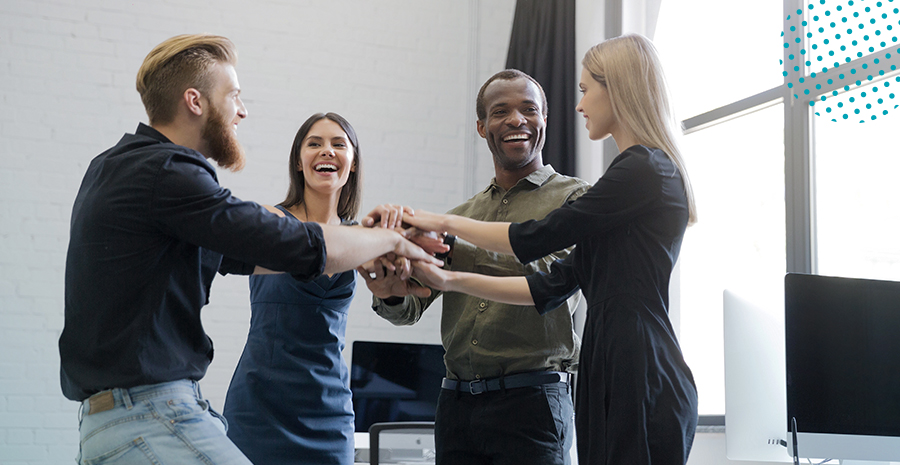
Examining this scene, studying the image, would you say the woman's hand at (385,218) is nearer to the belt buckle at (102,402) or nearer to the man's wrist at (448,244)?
the man's wrist at (448,244)

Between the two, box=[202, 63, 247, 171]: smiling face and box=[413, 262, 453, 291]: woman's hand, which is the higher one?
box=[202, 63, 247, 171]: smiling face

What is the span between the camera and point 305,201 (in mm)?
2381

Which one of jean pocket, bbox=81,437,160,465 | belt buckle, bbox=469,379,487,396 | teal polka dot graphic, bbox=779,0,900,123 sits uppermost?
teal polka dot graphic, bbox=779,0,900,123

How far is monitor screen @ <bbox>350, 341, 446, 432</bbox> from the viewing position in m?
3.18

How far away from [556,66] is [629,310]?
10.8ft

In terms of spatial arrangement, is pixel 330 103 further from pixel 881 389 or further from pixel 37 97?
pixel 881 389

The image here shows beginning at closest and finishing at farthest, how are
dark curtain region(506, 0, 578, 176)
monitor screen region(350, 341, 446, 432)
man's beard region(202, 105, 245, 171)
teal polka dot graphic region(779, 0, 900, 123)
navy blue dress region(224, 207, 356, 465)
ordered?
man's beard region(202, 105, 245, 171), navy blue dress region(224, 207, 356, 465), teal polka dot graphic region(779, 0, 900, 123), monitor screen region(350, 341, 446, 432), dark curtain region(506, 0, 578, 176)

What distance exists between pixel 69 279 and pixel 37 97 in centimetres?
323

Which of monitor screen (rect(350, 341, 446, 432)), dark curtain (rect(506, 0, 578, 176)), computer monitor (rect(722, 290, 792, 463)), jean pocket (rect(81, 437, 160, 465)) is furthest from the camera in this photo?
dark curtain (rect(506, 0, 578, 176))

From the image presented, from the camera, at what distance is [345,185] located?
7.95 feet

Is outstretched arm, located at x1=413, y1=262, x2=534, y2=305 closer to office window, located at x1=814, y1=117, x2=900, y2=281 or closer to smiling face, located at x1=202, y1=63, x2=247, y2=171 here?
smiling face, located at x1=202, y1=63, x2=247, y2=171

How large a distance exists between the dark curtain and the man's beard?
2.94 m

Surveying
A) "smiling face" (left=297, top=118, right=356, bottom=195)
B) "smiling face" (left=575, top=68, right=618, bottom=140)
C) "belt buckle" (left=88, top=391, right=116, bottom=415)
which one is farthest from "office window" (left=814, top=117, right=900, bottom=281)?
"belt buckle" (left=88, top=391, right=116, bottom=415)

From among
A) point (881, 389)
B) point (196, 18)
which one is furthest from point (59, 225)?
point (881, 389)
